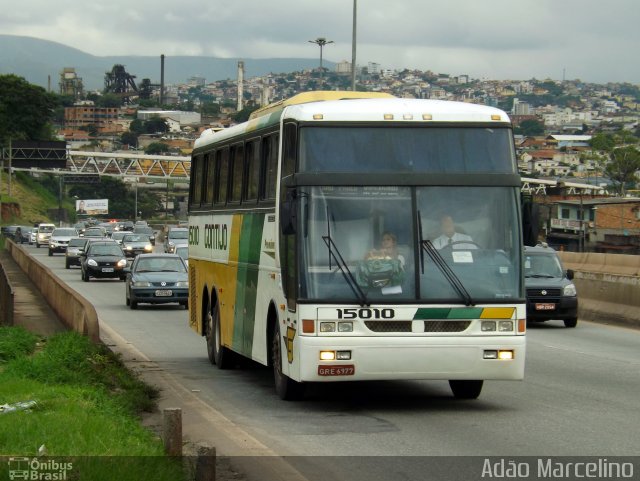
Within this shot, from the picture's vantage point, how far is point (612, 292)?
101 ft

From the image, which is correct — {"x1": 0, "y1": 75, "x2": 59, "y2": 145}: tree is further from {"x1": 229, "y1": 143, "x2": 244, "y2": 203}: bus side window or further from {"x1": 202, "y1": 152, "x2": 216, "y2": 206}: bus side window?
{"x1": 229, "y1": 143, "x2": 244, "y2": 203}: bus side window

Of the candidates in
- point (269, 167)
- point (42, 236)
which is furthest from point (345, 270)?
point (42, 236)

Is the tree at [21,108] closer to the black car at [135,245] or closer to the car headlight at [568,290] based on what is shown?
the black car at [135,245]

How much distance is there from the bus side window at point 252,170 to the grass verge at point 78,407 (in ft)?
8.52

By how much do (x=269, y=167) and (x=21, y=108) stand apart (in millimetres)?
132854

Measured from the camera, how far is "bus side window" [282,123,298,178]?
1397 centimetres

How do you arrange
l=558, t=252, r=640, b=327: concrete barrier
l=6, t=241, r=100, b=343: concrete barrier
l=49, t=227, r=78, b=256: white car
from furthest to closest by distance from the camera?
1. l=49, t=227, r=78, b=256: white car
2. l=558, t=252, r=640, b=327: concrete barrier
3. l=6, t=241, r=100, b=343: concrete barrier

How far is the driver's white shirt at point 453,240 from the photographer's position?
13617 millimetres

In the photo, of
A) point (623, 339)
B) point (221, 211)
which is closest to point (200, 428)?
point (221, 211)

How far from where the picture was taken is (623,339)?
992 inches

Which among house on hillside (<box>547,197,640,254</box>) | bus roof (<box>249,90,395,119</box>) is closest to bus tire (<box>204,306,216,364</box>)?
bus roof (<box>249,90,395,119</box>)

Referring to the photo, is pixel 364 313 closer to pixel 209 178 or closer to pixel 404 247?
pixel 404 247

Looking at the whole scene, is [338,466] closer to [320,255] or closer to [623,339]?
[320,255]

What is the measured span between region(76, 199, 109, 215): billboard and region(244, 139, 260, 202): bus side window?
15624 centimetres
